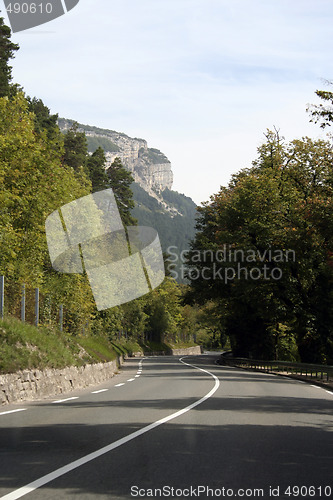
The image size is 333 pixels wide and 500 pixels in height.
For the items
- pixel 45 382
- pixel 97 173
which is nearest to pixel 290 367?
pixel 45 382

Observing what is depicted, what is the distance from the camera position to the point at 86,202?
36.4 metres

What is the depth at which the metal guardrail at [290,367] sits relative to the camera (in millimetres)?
28181

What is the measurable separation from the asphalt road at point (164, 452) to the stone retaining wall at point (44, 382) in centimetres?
226

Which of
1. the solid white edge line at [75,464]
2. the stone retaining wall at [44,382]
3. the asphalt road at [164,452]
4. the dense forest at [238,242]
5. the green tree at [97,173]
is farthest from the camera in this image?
the green tree at [97,173]

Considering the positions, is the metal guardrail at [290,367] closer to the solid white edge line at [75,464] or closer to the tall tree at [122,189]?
the solid white edge line at [75,464]

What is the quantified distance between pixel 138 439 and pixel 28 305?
643 inches

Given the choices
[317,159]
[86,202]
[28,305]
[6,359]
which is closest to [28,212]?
[28,305]

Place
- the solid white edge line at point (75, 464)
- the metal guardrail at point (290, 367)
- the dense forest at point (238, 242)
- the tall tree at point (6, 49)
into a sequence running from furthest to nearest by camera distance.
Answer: the tall tree at point (6, 49), the metal guardrail at point (290, 367), the dense forest at point (238, 242), the solid white edge line at point (75, 464)

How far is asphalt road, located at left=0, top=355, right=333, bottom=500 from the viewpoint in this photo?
582cm

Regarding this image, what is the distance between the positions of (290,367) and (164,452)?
2958 centimetres

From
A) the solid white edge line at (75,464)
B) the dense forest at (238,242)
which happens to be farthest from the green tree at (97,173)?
the solid white edge line at (75,464)

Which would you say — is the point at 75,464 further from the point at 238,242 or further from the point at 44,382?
the point at 238,242

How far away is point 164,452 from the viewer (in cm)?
766

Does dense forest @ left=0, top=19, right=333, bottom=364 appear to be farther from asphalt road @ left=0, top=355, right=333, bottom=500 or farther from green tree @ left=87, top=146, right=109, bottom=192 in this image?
green tree @ left=87, top=146, right=109, bottom=192
